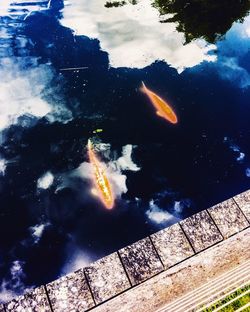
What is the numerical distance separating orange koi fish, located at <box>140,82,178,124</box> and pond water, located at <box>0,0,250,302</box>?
10 cm

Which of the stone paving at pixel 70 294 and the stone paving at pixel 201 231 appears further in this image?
the stone paving at pixel 201 231

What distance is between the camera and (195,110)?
667 centimetres

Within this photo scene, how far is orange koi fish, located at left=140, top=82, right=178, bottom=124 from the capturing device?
6492 millimetres

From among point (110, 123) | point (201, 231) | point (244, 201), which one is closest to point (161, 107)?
point (110, 123)

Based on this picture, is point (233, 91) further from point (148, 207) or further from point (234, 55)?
point (148, 207)

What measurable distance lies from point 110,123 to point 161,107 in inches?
43.9

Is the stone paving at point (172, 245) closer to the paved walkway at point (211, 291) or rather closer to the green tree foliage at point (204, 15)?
the paved walkway at point (211, 291)

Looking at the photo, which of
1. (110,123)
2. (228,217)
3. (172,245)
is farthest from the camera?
(110,123)

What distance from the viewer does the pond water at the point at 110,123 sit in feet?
16.5

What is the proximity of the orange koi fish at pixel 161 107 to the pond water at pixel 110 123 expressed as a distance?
0.32ft

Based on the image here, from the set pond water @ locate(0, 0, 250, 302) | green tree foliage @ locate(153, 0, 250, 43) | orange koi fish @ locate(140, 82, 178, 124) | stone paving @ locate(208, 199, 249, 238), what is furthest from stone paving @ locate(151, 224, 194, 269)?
green tree foliage @ locate(153, 0, 250, 43)

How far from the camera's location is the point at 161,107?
6637mm

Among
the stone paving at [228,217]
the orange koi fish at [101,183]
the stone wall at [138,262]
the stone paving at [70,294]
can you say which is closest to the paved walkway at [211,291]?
the stone wall at [138,262]

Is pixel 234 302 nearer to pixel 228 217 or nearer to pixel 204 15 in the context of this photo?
pixel 228 217
